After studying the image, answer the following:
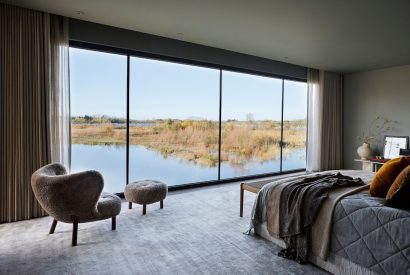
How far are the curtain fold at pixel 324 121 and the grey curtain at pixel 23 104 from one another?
5359 millimetres

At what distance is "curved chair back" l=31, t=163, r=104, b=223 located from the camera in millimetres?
2361

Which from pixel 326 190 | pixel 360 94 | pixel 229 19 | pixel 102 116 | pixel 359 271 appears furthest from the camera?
pixel 360 94

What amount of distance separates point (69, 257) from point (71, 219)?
1.18 feet

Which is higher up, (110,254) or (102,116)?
(102,116)

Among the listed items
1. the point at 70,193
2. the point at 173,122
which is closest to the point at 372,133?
the point at 173,122

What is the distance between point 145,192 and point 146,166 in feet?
4.87

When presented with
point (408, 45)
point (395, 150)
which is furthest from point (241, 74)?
point (395, 150)

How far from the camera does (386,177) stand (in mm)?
2207

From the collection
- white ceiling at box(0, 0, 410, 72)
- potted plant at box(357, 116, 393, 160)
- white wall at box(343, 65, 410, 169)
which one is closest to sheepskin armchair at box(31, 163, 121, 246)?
white ceiling at box(0, 0, 410, 72)

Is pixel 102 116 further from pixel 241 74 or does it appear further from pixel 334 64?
pixel 334 64

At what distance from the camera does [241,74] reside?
5.43 meters

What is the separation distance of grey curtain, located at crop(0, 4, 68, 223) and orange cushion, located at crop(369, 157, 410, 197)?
142 inches

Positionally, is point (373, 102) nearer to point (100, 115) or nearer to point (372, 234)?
point (372, 234)

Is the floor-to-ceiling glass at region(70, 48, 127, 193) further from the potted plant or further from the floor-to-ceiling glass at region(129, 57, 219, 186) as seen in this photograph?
the potted plant
